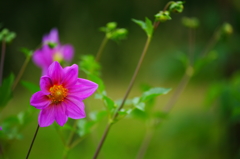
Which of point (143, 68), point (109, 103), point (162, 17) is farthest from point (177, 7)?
point (143, 68)

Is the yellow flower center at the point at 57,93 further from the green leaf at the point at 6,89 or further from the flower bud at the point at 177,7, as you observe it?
the flower bud at the point at 177,7

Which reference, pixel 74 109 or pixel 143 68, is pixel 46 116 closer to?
pixel 74 109

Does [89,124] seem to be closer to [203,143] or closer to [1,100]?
[1,100]

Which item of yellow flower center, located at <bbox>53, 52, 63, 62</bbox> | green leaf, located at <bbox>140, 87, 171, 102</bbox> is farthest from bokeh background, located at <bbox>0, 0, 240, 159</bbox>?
green leaf, located at <bbox>140, 87, 171, 102</bbox>

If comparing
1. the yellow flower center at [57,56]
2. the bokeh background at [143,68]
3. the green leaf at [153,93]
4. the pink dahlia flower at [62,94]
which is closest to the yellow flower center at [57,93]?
the pink dahlia flower at [62,94]

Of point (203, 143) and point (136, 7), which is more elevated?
point (136, 7)

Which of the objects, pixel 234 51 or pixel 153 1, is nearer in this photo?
pixel 234 51

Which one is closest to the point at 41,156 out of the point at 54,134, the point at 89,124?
the point at 54,134

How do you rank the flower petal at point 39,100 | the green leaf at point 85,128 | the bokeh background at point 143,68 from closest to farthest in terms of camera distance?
the flower petal at point 39,100 → the green leaf at point 85,128 → the bokeh background at point 143,68
